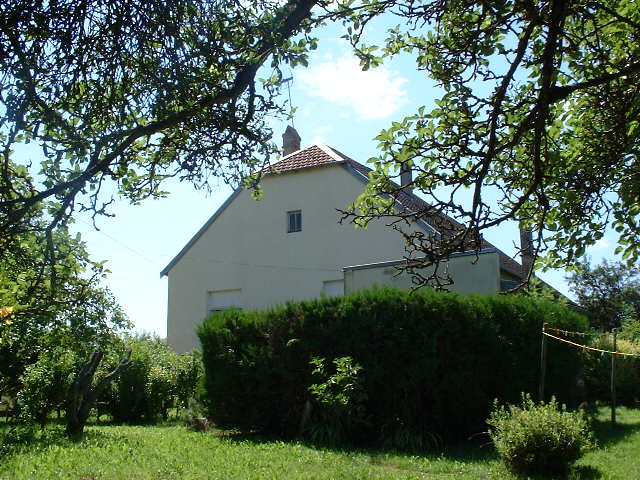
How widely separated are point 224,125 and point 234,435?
863cm

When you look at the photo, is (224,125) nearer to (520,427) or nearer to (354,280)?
(520,427)

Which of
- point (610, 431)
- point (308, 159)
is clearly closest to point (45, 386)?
point (610, 431)

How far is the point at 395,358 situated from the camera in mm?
11805

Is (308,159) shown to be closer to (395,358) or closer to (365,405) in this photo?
(395,358)

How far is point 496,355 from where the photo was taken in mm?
12133

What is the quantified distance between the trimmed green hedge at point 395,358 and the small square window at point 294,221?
946 cm

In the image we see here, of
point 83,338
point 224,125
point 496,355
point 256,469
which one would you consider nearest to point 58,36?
point 224,125

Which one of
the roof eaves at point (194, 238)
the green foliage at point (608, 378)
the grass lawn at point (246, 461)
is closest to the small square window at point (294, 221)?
the roof eaves at point (194, 238)

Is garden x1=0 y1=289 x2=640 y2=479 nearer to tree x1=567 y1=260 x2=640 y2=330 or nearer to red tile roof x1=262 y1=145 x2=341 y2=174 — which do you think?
red tile roof x1=262 y1=145 x2=341 y2=174

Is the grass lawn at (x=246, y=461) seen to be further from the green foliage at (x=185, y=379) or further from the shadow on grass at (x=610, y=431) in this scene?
the green foliage at (x=185, y=379)

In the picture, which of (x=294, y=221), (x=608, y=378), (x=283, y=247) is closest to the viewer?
(x=608, y=378)

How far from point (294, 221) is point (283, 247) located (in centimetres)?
98

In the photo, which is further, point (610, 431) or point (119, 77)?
point (610, 431)

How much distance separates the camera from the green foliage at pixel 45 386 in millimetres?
13992
